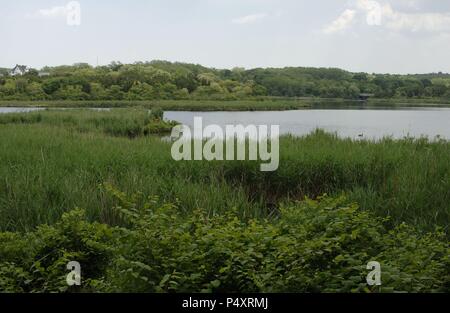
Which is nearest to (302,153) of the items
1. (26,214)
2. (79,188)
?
(79,188)

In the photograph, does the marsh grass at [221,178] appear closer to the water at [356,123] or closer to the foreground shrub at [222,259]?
the foreground shrub at [222,259]

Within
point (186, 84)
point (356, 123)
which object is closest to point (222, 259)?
point (356, 123)

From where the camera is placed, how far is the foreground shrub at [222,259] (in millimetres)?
3617

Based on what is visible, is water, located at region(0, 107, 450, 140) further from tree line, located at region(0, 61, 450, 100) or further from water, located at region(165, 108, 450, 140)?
tree line, located at region(0, 61, 450, 100)

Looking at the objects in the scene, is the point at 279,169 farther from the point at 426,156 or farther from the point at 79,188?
the point at 79,188

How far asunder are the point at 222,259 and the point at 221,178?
491 cm

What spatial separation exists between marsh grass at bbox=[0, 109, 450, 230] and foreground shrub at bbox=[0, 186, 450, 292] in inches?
50.3

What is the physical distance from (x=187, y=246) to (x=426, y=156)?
6861mm

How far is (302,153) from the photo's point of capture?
9797 mm

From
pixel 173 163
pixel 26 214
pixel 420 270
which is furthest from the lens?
pixel 173 163

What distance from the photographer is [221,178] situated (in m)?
8.91

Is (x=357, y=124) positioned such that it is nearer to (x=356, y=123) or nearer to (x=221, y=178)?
(x=356, y=123)

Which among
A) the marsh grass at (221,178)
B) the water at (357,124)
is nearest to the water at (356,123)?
the water at (357,124)
